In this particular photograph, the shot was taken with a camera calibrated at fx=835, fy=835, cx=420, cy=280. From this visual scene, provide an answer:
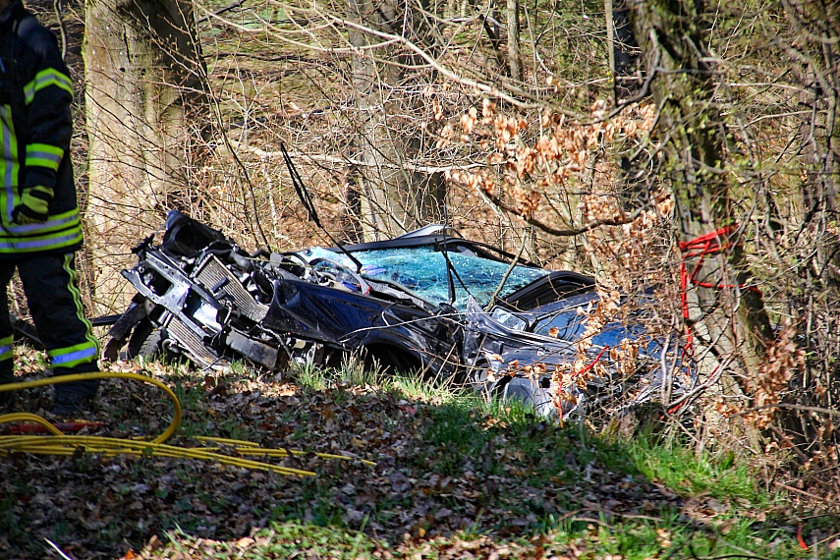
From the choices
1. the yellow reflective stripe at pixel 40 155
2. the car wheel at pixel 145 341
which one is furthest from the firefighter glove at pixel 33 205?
the car wheel at pixel 145 341

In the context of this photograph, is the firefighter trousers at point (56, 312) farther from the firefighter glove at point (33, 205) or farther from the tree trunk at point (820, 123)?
the tree trunk at point (820, 123)

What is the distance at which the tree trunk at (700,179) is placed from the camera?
4.49 m

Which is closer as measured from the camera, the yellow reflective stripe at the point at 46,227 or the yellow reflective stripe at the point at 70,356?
the yellow reflective stripe at the point at 46,227

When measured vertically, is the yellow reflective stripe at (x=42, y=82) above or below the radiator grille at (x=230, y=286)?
above

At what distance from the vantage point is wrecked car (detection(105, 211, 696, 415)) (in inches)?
233

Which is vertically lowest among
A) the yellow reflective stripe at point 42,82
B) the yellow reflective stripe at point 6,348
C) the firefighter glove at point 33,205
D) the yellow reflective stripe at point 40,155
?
the yellow reflective stripe at point 6,348

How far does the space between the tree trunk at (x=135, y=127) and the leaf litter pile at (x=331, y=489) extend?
6.75m

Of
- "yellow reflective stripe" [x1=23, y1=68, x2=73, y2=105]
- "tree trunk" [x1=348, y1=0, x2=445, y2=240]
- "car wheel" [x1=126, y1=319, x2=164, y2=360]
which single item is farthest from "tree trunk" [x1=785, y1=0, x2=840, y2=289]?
"tree trunk" [x1=348, y1=0, x2=445, y2=240]

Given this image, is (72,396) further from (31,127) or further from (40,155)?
(31,127)

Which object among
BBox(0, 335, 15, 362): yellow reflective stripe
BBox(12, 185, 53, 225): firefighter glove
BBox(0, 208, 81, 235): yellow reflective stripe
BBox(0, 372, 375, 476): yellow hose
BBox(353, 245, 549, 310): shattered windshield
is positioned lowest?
BBox(0, 372, 375, 476): yellow hose

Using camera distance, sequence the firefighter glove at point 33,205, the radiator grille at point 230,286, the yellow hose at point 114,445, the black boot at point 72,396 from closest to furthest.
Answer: the yellow hose at point 114,445
the firefighter glove at point 33,205
the black boot at point 72,396
the radiator grille at point 230,286

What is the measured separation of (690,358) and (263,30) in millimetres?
7705

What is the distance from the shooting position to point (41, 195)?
4.36 meters

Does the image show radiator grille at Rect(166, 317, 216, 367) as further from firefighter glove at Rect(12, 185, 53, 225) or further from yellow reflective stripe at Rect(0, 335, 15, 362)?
firefighter glove at Rect(12, 185, 53, 225)
